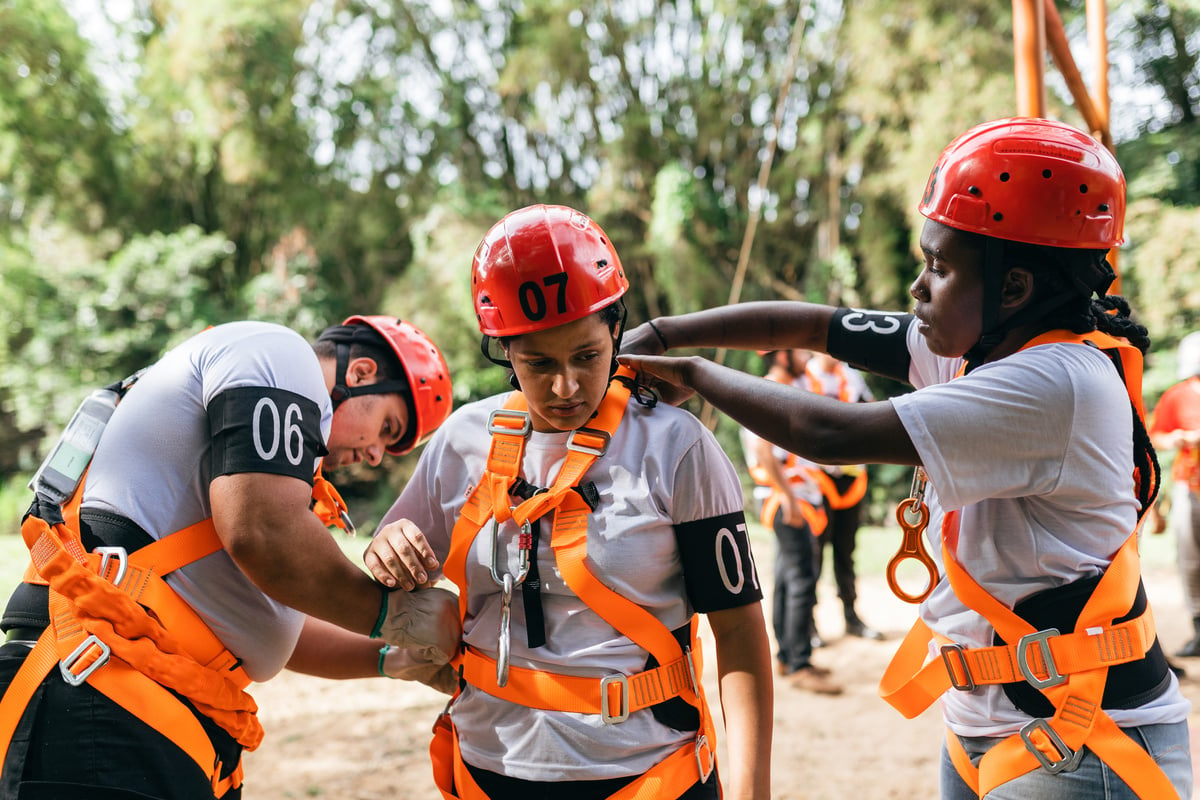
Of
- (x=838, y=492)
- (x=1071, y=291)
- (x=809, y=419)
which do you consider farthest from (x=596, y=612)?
(x=838, y=492)

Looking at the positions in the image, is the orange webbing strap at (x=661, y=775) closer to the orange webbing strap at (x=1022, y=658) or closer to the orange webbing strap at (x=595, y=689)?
the orange webbing strap at (x=595, y=689)

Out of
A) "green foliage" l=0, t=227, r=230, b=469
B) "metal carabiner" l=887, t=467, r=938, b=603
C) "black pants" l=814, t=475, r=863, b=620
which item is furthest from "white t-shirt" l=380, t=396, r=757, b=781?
"green foliage" l=0, t=227, r=230, b=469

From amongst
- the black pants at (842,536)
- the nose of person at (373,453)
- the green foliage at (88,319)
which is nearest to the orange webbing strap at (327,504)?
the nose of person at (373,453)

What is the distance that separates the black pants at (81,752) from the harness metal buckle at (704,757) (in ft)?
3.91

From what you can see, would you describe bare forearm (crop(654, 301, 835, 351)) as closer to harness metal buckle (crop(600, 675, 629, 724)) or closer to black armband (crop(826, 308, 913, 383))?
black armband (crop(826, 308, 913, 383))

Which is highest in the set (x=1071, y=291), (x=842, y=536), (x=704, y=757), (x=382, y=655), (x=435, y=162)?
(x=435, y=162)

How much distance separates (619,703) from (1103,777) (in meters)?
1.02

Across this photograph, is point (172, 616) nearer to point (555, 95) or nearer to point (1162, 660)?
point (1162, 660)

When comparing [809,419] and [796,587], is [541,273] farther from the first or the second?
[796,587]

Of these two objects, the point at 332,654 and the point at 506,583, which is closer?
the point at 506,583

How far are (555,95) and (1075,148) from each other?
1784 cm

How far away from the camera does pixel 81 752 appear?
6.46 ft

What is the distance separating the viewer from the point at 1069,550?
1.90 meters

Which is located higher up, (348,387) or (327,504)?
(348,387)
